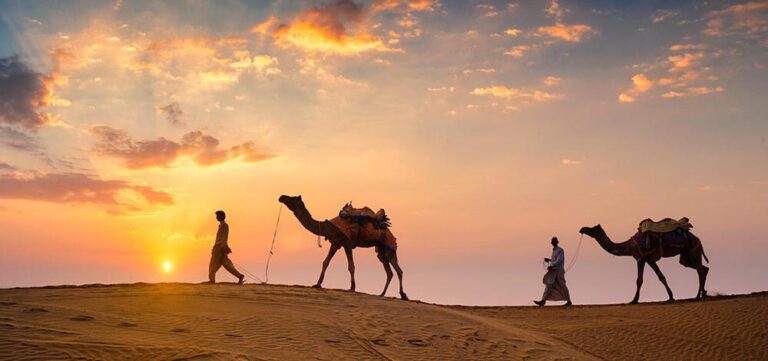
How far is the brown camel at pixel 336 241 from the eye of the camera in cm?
1842

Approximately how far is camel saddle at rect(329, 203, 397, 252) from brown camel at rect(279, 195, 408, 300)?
8 centimetres

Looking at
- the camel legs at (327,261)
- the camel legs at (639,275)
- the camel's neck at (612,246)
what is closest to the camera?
the camel legs at (327,261)

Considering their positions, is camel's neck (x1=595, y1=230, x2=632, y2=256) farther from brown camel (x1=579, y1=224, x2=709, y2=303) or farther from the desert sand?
the desert sand

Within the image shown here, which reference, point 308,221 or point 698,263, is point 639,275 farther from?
point 308,221

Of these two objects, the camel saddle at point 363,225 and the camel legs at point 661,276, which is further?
the camel legs at point 661,276

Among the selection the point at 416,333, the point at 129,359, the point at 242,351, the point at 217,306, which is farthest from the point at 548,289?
the point at 129,359

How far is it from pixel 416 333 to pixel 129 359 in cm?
586

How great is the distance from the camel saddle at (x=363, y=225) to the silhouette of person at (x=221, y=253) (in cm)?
310

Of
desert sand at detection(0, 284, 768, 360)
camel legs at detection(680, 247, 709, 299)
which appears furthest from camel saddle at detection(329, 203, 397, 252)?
camel legs at detection(680, 247, 709, 299)

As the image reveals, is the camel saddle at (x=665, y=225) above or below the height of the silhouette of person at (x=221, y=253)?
above

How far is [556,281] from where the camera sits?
20938 mm

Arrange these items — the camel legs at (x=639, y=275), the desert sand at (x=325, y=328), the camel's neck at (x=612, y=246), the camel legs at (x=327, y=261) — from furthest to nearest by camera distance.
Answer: the camel's neck at (x=612, y=246)
the camel legs at (x=639, y=275)
the camel legs at (x=327, y=261)
the desert sand at (x=325, y=328)

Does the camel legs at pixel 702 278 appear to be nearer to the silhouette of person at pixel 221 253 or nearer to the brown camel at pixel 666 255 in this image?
the brown camel at pixel 666 255

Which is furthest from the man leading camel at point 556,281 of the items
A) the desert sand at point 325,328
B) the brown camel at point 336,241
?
the brown camel at point 336,241
